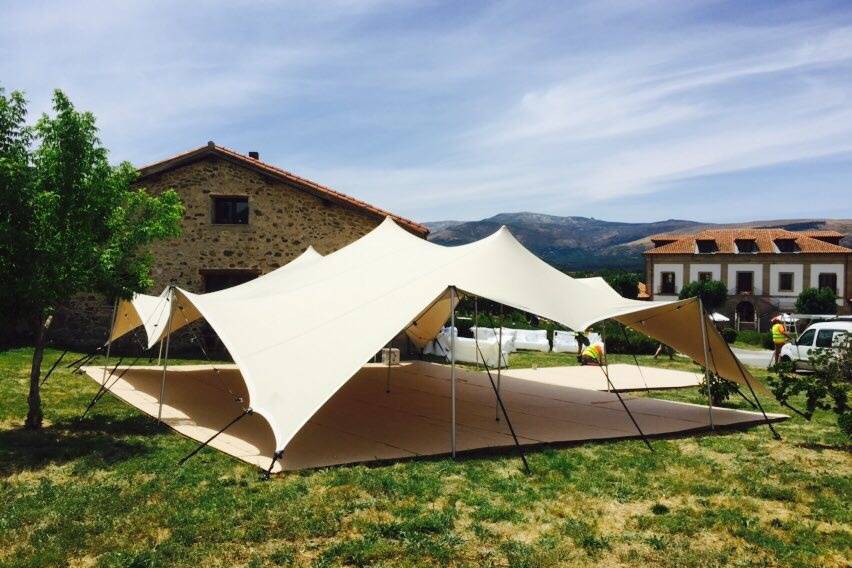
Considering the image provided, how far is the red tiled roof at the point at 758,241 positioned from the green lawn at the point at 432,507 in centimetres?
4398

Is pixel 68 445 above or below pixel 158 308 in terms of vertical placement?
below

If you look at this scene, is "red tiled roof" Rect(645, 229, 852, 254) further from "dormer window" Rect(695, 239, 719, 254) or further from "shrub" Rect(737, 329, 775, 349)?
"shrub" Rect(737, 329, 775, 349)

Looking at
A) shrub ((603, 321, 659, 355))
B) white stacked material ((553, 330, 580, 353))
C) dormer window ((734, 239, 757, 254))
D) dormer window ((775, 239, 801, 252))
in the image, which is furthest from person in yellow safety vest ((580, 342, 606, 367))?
dormer window ((775, 239, 801, 252))

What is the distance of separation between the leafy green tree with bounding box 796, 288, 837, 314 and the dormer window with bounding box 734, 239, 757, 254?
6049 mm

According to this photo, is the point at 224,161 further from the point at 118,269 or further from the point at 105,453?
the point at 105,453

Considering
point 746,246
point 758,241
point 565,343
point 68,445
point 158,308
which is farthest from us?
point 746,246

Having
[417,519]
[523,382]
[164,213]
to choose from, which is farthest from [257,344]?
[523,382]

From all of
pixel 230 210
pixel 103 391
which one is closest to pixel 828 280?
pixel 230 210

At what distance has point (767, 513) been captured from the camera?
177 inches

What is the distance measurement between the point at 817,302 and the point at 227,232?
126 ft

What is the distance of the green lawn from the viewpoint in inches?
147

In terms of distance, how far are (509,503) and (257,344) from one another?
2.89 metres

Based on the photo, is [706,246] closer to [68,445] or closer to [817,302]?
[817,302]

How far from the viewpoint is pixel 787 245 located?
46.0m
